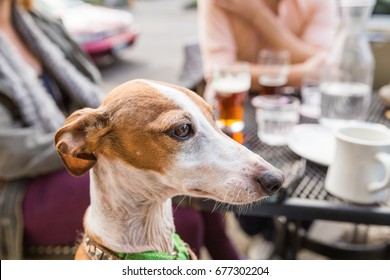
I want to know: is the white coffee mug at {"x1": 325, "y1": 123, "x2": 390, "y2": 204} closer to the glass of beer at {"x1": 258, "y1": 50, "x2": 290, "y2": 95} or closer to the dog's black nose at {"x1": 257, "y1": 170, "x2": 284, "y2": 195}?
the dog's black nose at {"x1": 257, "y1": 170, "x2": 284, "y2": 195}

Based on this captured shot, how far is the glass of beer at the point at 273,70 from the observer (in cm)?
143

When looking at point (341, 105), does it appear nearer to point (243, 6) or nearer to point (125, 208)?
point (243, 6)

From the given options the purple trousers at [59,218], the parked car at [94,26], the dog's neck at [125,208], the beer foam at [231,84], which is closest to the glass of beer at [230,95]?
the beer foam at [231,84]

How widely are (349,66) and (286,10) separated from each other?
1.36 ft

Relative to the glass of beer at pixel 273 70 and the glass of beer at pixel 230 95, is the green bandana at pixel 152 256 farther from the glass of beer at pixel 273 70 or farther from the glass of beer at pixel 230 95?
the glass of beer at pixel 273 70

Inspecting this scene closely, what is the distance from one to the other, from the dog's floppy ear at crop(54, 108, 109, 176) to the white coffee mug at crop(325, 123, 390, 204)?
1.53 feet

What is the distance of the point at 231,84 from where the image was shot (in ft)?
4.07

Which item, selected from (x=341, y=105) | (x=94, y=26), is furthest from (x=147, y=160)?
(x=94, y=26)

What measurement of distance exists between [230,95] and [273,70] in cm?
33

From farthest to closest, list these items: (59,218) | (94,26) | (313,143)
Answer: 1. (94,26)
2. (59,218)
3. (313,143)

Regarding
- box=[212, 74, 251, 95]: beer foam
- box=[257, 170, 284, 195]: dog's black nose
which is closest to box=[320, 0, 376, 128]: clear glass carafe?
box=[212, 74, 251, 95]: beer foam

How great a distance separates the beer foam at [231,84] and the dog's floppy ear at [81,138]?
A: 650 millimetres

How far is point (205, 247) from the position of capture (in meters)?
1.31
